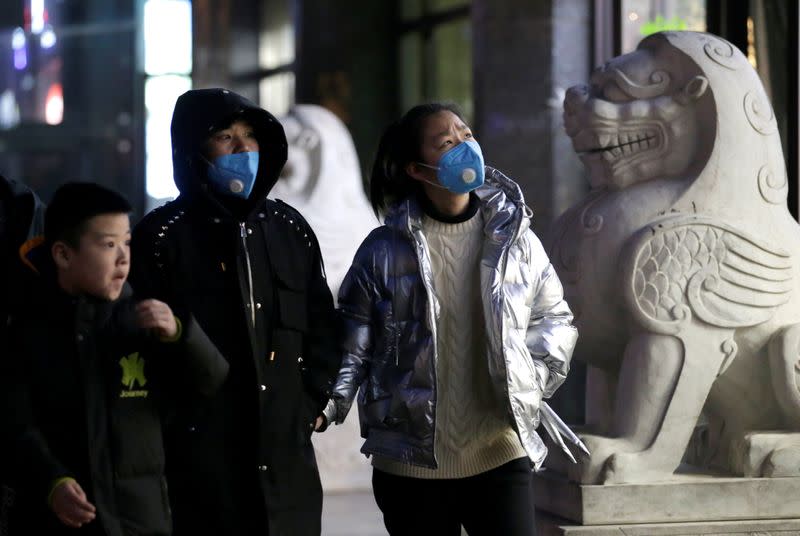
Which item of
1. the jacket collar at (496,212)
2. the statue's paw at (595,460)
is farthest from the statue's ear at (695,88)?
the jacket collar at (496,212)

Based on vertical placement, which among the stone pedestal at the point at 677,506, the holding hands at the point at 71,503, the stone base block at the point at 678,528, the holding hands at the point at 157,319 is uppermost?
the holding hands at the point at 157,319

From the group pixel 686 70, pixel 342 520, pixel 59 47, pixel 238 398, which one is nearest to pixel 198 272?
pixel 238 398

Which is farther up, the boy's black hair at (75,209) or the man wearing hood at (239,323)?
the boy's black hair at (75,209)

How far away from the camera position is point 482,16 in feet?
28.9

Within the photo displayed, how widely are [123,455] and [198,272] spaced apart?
0.53 metres

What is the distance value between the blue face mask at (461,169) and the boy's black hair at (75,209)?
0.85m

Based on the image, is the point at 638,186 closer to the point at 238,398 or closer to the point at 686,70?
the point at 686,70

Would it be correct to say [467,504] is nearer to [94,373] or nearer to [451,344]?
[451,344]

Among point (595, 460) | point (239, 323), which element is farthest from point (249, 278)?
point (595, 460)

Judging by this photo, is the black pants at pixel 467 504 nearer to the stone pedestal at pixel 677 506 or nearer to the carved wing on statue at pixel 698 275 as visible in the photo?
the stone pedestal at pixel 677 506

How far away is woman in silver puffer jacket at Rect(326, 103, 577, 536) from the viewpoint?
3.47 m

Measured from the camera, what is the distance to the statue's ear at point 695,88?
191 inches

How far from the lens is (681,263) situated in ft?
15.5

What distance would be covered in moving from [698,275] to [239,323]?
193 centimetres
